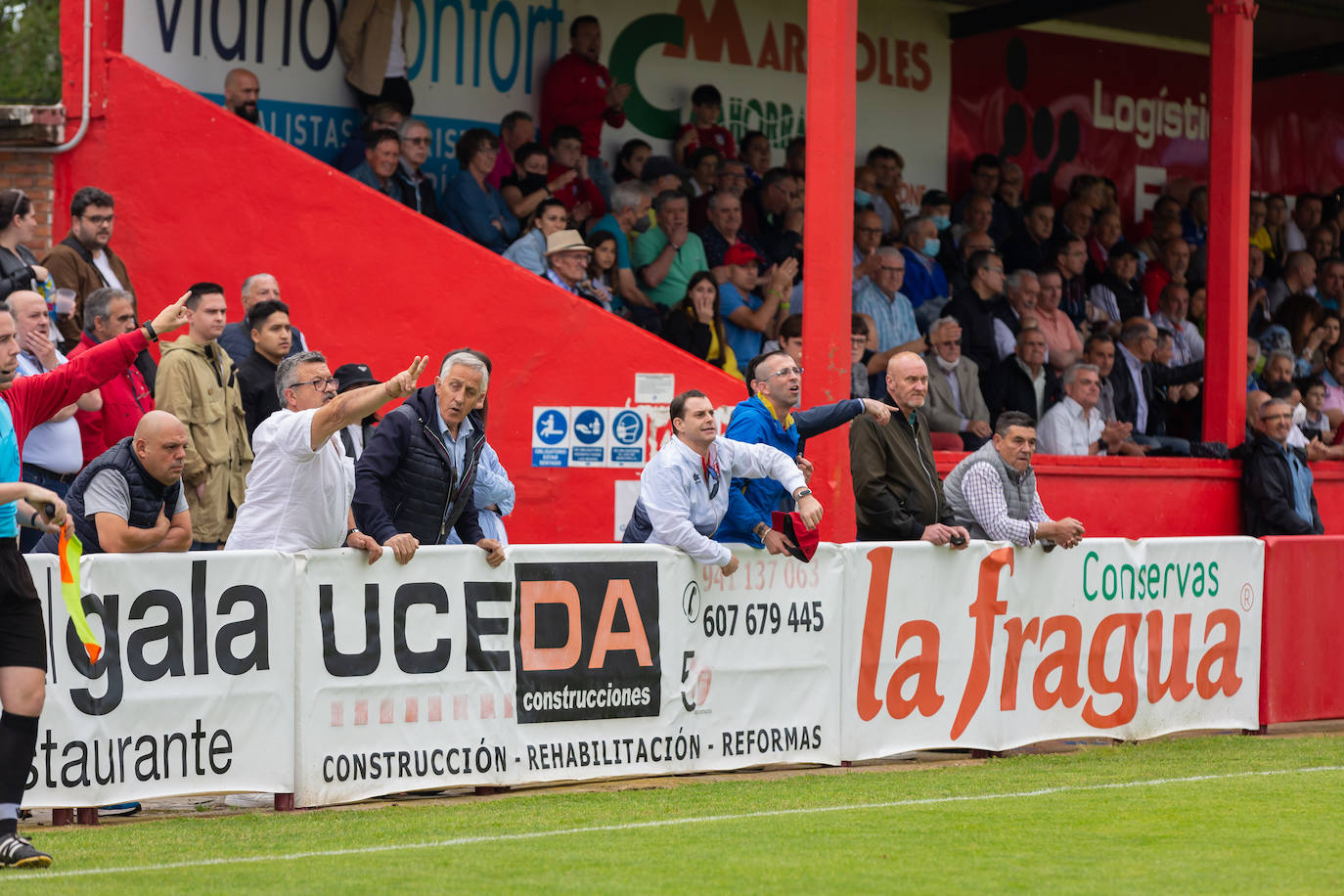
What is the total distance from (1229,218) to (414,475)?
8.54m

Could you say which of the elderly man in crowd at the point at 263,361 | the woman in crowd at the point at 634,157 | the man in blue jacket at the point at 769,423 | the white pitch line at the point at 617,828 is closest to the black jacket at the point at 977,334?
the woman in crowd at the point at 634,157

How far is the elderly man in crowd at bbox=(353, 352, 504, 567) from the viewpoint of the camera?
9039mm

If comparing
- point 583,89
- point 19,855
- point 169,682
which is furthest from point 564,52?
point 19,855

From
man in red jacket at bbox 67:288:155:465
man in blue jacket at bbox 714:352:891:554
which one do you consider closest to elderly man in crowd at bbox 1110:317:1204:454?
man in blue jacket at bbox 714:352:891:554

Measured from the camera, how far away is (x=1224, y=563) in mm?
12047

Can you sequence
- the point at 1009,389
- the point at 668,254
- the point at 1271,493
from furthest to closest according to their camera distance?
the point at 1009,389
the point at 1271,493
the point at 668,254

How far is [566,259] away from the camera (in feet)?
42.1

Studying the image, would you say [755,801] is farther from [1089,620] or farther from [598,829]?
[1089,620]

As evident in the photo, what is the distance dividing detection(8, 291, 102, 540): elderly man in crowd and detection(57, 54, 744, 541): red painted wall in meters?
2.98

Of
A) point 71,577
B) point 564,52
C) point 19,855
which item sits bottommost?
point 19,855

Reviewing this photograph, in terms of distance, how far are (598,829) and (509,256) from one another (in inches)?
232

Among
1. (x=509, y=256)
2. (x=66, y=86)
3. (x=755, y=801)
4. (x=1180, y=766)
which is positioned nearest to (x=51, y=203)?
(x=66, y=86)

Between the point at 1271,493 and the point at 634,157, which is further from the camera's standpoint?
the point at 634,157

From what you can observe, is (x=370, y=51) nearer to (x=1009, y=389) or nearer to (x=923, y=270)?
(x=923, y=270)
